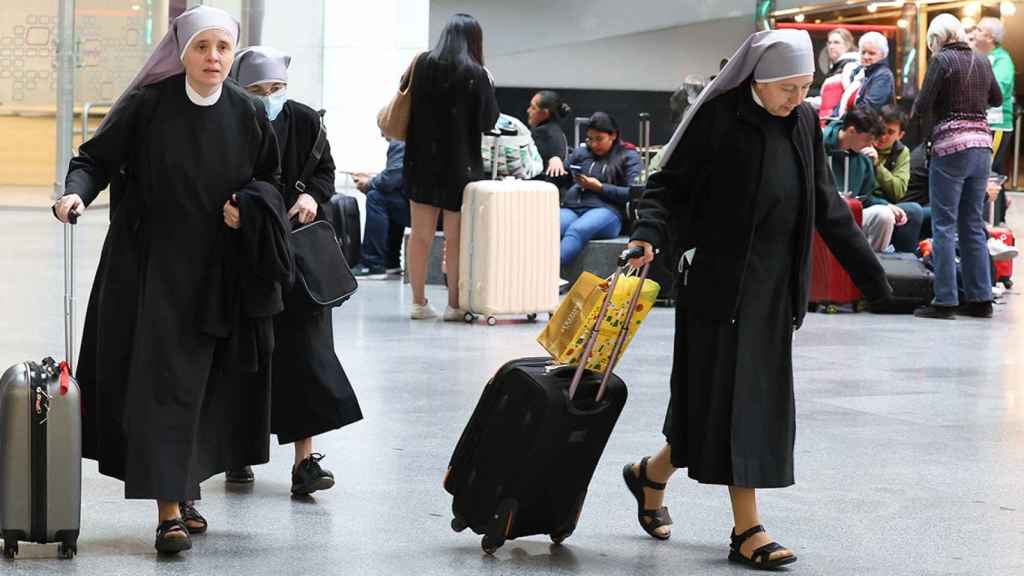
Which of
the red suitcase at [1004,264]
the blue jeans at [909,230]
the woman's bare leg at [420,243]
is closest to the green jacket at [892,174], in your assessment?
the blue jeans at [909,230]

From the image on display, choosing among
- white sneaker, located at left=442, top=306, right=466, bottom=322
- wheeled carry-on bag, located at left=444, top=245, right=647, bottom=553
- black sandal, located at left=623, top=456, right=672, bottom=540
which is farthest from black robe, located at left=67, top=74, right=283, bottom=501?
white sneaker, located at left=442, top=306, right=466, bottom=322

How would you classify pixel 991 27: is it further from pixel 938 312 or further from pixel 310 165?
pixel 310 165

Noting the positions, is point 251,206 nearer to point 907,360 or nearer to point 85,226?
point 907,360

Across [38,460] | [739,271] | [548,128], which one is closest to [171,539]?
[38,460]

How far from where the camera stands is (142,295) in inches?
174

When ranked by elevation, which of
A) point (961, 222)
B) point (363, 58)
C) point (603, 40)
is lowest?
point (961, 222)

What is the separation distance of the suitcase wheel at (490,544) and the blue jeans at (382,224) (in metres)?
7.77

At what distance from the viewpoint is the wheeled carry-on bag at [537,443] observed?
4348mm

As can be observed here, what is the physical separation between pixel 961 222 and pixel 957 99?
2.84ft

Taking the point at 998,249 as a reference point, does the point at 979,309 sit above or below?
below

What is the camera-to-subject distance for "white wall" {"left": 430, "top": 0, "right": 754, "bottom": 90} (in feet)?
72.9

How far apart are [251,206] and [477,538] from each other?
1173mm

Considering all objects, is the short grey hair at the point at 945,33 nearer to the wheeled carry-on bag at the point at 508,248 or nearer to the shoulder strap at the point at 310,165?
the wheeled carry-on bag at the point at 508,248

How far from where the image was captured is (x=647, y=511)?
4.74 meters
